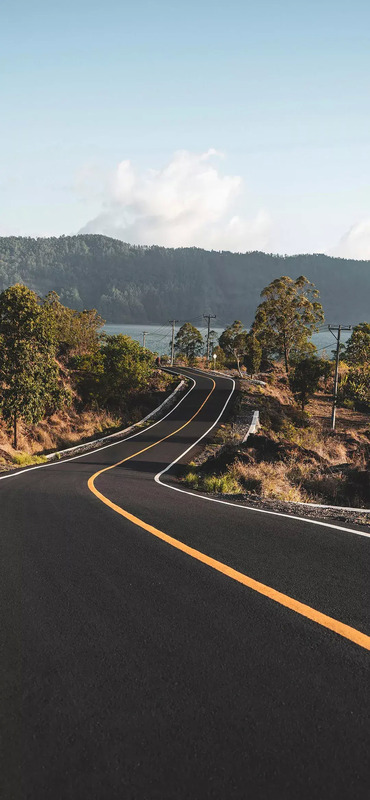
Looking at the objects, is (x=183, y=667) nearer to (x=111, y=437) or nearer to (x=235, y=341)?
(x=111, y=437)

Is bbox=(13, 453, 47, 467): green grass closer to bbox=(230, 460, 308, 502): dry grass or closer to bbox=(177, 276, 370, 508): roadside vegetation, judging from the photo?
bbox=(177, 276, 370, 508): roadside vegetation

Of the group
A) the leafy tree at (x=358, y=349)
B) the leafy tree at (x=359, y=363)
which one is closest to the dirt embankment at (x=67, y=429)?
the leafy tree at (x=359, y=363)

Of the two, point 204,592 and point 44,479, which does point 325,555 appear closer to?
point 204,592

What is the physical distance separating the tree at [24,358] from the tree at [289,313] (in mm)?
35440

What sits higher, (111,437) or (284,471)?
(284,471)

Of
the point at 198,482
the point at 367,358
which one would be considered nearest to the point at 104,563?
the point at 198,482

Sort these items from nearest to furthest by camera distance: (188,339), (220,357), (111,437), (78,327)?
1. (111,437)
2. (78,327)
3. (220,357)
4. (188,339)

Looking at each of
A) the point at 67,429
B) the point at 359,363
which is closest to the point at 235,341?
the point at 359,363

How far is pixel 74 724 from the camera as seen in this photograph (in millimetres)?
2254

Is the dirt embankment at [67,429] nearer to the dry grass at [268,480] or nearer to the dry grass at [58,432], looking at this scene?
the dry grass at [58,432]

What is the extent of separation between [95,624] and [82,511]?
3938mm

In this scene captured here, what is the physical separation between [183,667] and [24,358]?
21049mm

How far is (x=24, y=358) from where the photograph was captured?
21734 millimetres

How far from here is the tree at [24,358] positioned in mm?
21531
